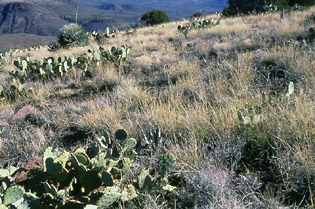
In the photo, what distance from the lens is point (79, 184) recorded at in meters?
2.17

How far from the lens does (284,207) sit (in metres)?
1.89

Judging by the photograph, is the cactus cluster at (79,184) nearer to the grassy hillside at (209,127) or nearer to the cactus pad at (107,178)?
the cactus pad at (107,178)

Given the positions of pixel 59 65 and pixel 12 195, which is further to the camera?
pixel 59 65

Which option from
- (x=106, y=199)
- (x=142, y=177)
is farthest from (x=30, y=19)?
(x=106, y=199)

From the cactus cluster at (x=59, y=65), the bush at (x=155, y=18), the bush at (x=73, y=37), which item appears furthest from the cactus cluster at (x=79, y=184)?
the bush at (x=155, y=18)

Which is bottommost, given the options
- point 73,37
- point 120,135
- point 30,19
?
point 120,135

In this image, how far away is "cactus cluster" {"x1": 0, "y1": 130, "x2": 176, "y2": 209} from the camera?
183cm

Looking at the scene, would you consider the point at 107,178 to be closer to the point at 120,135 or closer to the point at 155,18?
the point at 120,135

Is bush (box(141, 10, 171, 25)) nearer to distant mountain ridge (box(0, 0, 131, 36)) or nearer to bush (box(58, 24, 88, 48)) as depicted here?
bush (box(58, 24, 88, 48))

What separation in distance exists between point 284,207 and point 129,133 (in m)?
1.81

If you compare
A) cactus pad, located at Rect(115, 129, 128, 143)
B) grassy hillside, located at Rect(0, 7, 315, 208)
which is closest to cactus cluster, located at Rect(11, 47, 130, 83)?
grassy hillside, located at Rect(0, 7, 315, 208)

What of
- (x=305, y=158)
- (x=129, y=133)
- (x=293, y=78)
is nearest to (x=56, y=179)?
(x=129, y=133)

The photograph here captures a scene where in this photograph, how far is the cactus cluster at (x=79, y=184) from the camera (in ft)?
6.00

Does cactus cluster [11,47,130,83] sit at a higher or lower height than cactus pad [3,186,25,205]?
higher
